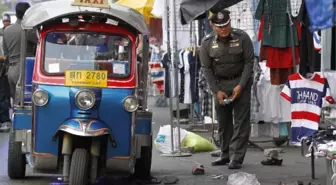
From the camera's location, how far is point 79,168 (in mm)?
7719

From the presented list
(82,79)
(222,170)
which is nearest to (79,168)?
(82,79)

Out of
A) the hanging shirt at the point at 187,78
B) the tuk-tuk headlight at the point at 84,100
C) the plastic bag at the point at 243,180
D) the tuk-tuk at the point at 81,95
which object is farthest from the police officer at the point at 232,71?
the hanging shirt at the point at 187,78

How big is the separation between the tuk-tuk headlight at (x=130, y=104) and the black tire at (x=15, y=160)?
1.47 m

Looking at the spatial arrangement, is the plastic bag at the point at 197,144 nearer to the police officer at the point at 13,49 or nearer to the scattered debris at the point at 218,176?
the scattered debris at the point at 218,176

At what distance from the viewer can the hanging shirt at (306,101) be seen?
30.5ft

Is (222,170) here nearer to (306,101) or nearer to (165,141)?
(306,101)

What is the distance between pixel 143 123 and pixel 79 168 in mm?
1121

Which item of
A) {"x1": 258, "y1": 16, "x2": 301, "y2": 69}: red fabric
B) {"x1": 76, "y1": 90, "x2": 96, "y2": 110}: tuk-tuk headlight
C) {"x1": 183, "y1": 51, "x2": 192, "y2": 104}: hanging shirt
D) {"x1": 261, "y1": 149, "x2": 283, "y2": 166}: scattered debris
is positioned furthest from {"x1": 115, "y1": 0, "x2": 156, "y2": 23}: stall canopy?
{"x1": 76, "y1": 90, "x2": 96, "y2": 110}: tuk-tuk headlight

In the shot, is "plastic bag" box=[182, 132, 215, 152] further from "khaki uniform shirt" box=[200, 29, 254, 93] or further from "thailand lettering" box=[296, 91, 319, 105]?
"thailand lettering" box=[296, 91, 319, 105]

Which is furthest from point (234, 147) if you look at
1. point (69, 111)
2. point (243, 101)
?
point (69, 111)

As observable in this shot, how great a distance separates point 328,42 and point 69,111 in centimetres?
313

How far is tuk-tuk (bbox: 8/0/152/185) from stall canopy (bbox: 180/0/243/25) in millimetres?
656

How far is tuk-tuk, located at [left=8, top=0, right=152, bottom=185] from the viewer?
7977 millimetres

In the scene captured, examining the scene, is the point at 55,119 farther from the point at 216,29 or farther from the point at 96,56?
the point at 216,29
